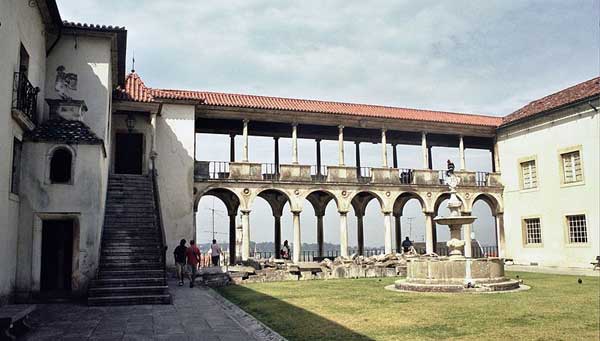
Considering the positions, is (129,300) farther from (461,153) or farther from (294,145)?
(461,153)

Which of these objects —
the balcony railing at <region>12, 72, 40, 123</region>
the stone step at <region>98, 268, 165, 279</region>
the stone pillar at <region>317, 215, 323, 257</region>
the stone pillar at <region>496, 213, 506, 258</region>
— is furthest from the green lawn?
the stone pillar at <region>317, 215, 323, 257</region>

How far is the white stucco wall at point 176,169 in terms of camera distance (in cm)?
2239

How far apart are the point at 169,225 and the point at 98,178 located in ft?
30.2

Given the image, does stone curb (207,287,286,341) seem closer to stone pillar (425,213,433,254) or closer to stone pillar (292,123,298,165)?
stone pillar (292,123,298,165)

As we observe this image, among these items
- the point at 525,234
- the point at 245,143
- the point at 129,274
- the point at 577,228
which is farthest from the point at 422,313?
the point at 525,234

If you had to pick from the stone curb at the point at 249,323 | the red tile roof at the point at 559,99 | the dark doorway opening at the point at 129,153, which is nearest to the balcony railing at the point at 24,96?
the stone curb at the point at 249,323

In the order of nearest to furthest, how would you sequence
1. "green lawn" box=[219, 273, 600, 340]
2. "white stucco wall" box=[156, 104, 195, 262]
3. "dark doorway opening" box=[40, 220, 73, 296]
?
"green lawn" box=[219, 273, 600, 340] < "dark doorway opening" box=[40, 220, 73, 296] < "white stucco wall" box=[156, 104, 195, 262]

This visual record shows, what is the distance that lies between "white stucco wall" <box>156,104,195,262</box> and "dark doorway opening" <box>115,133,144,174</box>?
2.83 ft

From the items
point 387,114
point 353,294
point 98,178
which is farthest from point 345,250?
point 98,178

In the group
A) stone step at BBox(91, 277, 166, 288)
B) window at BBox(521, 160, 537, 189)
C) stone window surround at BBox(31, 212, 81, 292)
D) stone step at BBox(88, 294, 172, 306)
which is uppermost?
window at BBox(521, 160, 537, 189)

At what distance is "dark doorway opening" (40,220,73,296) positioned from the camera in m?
14.0

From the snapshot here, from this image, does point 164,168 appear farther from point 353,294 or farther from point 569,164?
point 569,164

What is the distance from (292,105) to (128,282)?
1520cm

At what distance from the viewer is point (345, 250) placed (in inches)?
1016
